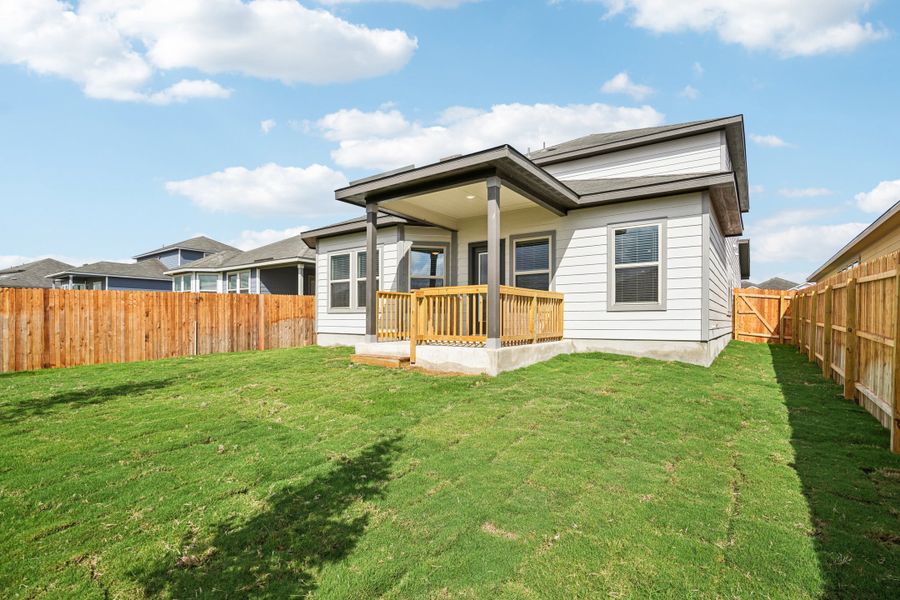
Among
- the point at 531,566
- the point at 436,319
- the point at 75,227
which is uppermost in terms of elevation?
the point at 75,227

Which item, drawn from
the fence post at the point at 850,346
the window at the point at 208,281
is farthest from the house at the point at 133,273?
the fence post at the point at 850,346

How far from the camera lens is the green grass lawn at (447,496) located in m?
2.06

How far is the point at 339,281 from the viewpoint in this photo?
1155cm

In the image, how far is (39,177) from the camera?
1523cm

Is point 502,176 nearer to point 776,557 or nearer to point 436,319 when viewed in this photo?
point 436,319

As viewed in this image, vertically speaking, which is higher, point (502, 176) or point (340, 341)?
point (502, 176)

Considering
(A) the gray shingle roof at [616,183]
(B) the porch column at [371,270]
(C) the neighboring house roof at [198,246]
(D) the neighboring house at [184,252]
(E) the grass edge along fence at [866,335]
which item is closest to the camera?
(E) the grass edge along fence at [866,335]

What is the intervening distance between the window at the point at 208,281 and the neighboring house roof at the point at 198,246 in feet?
36.3

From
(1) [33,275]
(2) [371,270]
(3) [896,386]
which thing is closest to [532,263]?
(2) [371,270]

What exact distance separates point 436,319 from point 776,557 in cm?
552

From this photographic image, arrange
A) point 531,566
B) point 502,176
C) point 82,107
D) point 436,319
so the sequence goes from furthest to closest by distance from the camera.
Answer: point 82,107 → point 436,319 → point 502,176 → point 531,566

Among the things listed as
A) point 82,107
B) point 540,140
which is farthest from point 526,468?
point 540,140

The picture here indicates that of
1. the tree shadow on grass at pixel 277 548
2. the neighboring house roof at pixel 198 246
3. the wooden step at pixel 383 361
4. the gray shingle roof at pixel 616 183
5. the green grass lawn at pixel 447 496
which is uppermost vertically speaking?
the neighboring house roof at pixel 198 246

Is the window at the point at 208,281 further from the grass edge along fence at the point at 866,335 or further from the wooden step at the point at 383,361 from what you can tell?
the grass edge along fence at the point at 866,335
